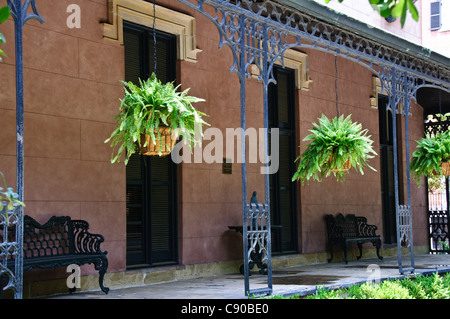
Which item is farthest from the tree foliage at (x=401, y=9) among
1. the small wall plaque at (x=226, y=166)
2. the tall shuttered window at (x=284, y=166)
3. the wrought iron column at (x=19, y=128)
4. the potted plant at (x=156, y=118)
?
the tall shuttered window at (x=284, y=166)

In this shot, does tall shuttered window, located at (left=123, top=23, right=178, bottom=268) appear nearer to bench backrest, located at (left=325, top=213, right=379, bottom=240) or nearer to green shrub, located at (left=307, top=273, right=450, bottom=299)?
green shrub, located at (left=307, top=273, right=450, bottom=299)

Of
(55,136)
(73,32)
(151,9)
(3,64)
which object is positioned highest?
(151,9)

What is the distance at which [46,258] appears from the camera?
6.68 meters

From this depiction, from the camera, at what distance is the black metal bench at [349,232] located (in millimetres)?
11414

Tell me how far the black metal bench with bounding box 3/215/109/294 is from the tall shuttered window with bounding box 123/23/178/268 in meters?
0.98

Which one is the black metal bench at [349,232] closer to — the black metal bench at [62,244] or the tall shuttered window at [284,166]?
the tall shuttered window at [284,166]

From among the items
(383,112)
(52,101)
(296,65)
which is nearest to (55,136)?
(52,101)

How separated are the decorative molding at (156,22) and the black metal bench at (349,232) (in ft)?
14.2

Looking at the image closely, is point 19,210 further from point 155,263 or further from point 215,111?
point 215,111

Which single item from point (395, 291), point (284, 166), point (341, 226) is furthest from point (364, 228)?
point (395, 291)

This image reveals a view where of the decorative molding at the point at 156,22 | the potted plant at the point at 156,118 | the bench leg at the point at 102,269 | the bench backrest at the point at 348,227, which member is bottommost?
the bench leg at the point at 102,269

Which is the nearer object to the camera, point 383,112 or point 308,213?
point 308,213

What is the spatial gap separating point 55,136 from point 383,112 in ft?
27.4

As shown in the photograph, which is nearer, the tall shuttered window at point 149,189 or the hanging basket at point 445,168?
the tall shuttered window at point 149,189
